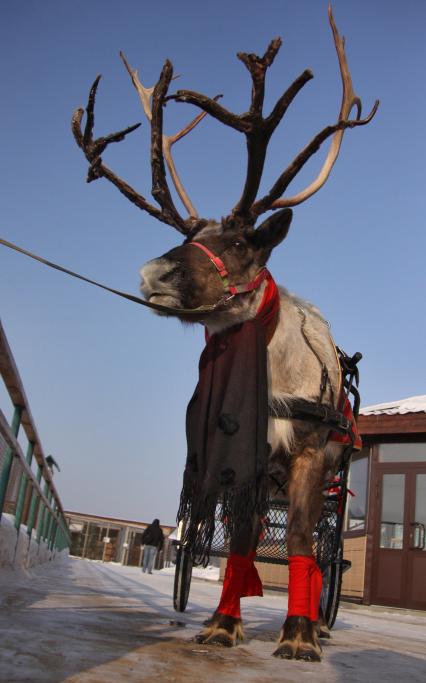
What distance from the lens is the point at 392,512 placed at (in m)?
12.3

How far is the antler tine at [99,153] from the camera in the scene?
13.4 feet

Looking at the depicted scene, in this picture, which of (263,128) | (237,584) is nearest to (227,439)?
(237,584)

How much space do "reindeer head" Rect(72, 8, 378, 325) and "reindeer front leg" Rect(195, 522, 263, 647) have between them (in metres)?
1.19

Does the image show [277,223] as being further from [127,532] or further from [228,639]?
[127,532]

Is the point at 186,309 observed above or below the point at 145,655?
above

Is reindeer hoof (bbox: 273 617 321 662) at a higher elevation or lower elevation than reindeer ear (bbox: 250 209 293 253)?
lower

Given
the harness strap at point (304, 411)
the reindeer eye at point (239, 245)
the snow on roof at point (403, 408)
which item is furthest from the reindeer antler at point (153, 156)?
the snow on roof at point (403, 408)

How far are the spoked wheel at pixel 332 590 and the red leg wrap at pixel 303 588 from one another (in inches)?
53.2

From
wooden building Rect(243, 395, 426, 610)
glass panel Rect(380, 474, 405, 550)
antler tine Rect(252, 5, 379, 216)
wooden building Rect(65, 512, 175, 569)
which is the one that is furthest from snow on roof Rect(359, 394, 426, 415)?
wooden building Rect(65, 512, 175, 569)

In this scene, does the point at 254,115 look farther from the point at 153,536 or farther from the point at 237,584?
the point at 153,536

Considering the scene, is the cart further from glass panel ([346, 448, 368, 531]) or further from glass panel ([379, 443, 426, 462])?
glass panel ([346, 448, 368, 531])

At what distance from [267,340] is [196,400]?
516mm

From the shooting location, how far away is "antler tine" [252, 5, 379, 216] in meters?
4.18

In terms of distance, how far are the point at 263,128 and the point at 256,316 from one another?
1138mm
